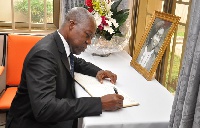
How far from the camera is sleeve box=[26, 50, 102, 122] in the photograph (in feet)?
3.95

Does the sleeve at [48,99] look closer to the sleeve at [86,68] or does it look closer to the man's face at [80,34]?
the man's face at [80,34]

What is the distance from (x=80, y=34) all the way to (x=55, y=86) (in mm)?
341

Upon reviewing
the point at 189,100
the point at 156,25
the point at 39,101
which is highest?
the point at 156,25

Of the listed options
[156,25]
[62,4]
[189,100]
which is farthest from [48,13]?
[189,100]

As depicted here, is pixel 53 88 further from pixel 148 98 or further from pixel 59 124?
pixel 148 98

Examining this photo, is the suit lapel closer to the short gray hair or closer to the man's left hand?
the short gray hair

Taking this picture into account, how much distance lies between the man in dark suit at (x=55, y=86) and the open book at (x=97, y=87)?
0.09m

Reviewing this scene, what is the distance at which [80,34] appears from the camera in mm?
1446

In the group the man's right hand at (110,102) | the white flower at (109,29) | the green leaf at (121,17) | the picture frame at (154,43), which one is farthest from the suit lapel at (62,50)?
the green leaf at (121,17)

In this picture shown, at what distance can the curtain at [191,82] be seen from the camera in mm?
930

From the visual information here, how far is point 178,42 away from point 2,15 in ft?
7.21

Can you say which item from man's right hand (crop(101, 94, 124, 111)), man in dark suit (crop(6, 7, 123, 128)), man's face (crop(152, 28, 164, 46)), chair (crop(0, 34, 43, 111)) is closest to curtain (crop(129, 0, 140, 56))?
man's face (crop(152, 28, 164, 46))

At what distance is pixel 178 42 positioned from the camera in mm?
1983

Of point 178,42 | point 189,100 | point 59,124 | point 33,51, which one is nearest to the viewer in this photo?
point 189,100
